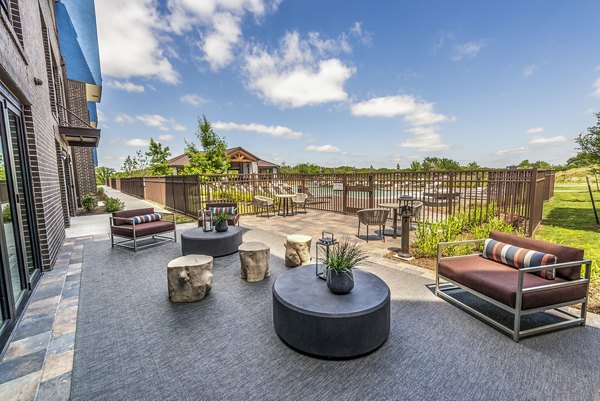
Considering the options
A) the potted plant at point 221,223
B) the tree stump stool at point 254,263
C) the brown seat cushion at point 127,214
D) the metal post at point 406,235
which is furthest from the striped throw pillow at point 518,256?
the brown seat cushion at point 127,214

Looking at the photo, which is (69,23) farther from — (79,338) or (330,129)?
(330,129)

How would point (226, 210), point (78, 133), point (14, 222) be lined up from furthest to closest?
point (78, 133) → point (226, 210) → point (14, 222)

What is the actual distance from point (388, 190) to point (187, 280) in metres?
7.71

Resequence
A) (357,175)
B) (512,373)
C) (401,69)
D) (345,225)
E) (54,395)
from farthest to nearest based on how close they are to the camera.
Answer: (401,69)
(357,175)
(345,225)
(512,373)
(54,395)

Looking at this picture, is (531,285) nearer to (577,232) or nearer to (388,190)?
(388,190)

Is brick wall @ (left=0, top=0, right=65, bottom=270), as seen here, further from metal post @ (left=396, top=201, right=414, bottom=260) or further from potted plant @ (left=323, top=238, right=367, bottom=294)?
metal post @ (left=396, top=201, right=414, bottom=260)

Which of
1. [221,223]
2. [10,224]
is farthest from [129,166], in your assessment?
[10,224]

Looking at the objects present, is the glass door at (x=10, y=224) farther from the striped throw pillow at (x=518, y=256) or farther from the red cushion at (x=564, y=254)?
the red cushion at (x=564, y=254)

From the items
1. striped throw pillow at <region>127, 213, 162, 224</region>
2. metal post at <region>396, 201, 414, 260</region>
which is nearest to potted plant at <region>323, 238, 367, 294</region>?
metal post at <region>396, 201, 414, 260</region>

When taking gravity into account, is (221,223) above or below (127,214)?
below

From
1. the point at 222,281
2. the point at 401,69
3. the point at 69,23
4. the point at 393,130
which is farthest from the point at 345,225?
the point at 393,130

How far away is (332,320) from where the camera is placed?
2287mm

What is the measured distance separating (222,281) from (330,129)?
89.1 ft

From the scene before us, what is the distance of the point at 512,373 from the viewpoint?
214cm
